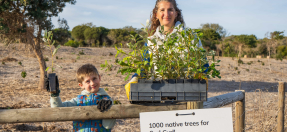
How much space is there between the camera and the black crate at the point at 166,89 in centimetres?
138

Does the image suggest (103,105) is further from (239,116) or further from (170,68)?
(239,116)

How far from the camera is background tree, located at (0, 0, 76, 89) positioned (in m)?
6.94

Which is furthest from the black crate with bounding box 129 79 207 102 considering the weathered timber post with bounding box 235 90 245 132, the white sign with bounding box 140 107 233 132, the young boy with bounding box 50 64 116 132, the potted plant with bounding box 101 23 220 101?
the weathered timber post with bounding box 235 90 245 132

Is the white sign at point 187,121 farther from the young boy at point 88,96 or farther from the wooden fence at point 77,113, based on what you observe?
the young boy at point 88,96

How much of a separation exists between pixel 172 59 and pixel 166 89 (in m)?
0.19

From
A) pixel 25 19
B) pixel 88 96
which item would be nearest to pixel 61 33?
pixel 25 19

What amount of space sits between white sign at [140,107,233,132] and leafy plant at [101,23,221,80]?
266 millimetres

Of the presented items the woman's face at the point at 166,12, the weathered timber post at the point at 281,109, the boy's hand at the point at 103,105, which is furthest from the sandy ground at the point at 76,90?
the boy's hand at the point at 103,105

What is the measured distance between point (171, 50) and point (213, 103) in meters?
1.10

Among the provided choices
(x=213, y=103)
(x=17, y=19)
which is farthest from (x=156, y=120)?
(x=17, y=19)

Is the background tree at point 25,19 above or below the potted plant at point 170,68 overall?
above

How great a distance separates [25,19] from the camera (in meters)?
7.48

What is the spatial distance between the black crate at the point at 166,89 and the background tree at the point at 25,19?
664 cm

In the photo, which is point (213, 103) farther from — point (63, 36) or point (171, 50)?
point (63, 36)
